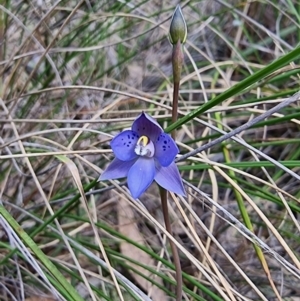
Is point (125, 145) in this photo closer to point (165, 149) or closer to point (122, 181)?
point (165, 149)

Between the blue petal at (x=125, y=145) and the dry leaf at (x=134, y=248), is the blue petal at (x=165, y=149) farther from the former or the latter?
the dry leaf at (x=134, y=248)

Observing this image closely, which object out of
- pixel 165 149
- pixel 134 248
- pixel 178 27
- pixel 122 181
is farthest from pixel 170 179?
pixel 134 248

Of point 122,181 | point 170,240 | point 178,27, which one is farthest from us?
point 122,181

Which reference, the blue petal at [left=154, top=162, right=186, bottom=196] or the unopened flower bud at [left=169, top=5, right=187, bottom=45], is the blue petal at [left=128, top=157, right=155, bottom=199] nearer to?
the blue petal at [left=154, top=162, right=186, bottom=196]

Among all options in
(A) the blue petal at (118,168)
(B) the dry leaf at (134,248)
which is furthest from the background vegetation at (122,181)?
(A) the blue petal at (118,168)

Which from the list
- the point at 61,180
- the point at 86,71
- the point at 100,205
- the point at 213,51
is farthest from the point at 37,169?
the point at 213,51

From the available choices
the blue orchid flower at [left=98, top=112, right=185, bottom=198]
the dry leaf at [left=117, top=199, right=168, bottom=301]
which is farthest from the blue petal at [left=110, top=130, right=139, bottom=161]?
the dry leaf at [left=117, top=199, right=168, bottom=301]
